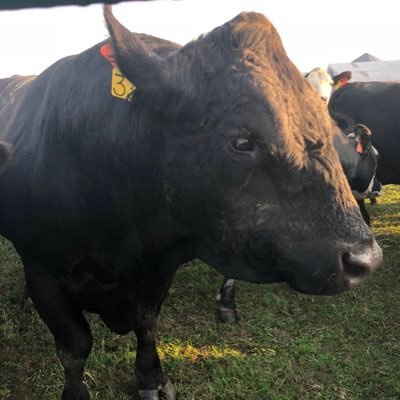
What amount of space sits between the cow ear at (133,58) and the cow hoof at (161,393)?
5.94ft

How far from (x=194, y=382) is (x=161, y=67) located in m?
2.01

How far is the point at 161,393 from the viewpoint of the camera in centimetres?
280

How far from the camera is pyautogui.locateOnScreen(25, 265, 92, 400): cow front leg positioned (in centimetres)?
232

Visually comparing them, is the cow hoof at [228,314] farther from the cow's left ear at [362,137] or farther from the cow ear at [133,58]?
the cow ear at [133,58]

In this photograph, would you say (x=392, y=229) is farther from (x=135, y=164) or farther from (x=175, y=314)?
(x=135, y=164)

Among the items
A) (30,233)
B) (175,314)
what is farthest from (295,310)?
(30,233)

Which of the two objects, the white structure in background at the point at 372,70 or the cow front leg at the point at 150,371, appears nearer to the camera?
the cow front leg at the point at 150,371

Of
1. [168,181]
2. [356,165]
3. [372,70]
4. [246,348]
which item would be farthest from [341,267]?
[372,70]

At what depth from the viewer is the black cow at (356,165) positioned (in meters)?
3.74

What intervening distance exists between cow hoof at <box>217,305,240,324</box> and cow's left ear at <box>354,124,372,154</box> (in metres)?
2.07

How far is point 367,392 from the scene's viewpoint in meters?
2.94

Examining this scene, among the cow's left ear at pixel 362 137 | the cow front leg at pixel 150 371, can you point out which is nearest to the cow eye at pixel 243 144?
the cow front leg at pixel 150 371

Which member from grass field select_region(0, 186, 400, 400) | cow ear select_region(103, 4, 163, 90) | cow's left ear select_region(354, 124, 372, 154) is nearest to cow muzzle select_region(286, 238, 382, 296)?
cow ear select_region(103, 4, 163, 90)

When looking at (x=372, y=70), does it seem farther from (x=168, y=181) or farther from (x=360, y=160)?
(x=168, y=181)
